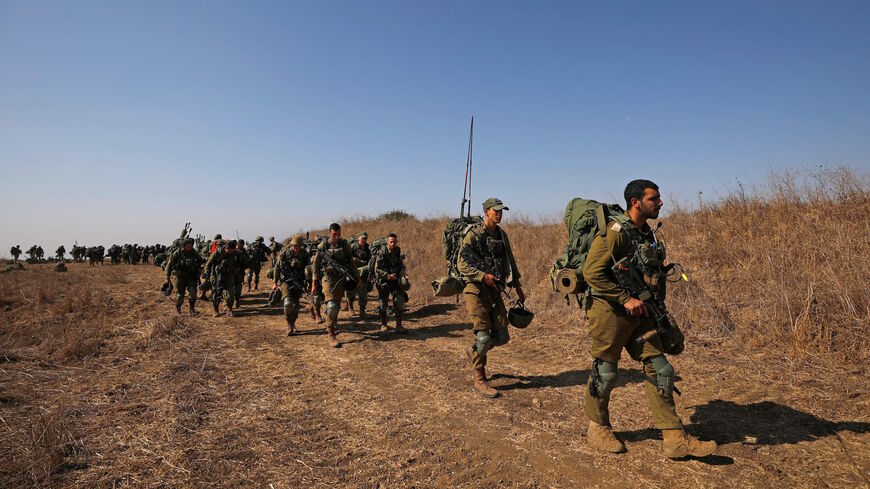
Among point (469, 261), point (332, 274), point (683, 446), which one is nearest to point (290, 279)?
point (332, 274)

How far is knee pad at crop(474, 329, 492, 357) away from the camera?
16.6ft

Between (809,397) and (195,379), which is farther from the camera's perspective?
(195,379)

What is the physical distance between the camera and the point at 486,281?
4.91 meters

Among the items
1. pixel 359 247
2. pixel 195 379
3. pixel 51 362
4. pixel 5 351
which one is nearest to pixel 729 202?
pixel 359 247

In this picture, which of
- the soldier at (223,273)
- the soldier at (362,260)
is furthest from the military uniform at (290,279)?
A: the soldier at (223,273)

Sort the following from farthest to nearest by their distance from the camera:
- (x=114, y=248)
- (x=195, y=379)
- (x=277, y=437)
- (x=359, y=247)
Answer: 1. (x=114, y=248)
2. (x=359, y=247)
3. (x=195, y=379)
4. (x=277, y=437)

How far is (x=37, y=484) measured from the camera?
9.89ft

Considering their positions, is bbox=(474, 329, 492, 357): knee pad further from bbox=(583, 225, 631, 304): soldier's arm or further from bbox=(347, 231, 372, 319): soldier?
bbox=(347, 231, 372, 319): soldier

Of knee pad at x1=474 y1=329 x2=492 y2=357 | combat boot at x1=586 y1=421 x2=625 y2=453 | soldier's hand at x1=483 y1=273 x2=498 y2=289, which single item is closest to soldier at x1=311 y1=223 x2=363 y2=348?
knee pad at x1=474 y1=329 x2=492 y2=357

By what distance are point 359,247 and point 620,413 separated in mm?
8628

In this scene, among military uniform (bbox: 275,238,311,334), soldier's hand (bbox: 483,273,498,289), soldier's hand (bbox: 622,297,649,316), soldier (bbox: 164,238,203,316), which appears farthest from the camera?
soldier (bbox: 164,238,203,316)

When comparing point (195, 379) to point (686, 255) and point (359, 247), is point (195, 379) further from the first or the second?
point (686, 255)

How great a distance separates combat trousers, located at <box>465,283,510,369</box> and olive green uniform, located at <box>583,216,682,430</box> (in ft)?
5.41

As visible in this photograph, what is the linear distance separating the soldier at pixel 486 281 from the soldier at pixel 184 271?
9.13 metres
